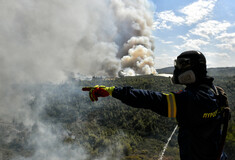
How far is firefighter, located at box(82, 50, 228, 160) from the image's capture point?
78.5 inches

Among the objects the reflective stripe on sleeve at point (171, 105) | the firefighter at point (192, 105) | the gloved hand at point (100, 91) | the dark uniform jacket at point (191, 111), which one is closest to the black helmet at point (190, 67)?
the firefighter at point (192, 105)

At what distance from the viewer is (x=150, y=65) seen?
76125 mm

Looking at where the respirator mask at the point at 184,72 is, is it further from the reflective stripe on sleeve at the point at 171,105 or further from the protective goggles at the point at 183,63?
the reflective stripe on sleeve at the point at 171,105

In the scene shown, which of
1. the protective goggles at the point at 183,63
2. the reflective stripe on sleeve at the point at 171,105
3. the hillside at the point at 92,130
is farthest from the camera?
the hillside at the point at 92,130

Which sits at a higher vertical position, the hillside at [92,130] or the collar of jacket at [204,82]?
the collar of jacket at [204,82]

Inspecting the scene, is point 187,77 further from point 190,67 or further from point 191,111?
point 191,111

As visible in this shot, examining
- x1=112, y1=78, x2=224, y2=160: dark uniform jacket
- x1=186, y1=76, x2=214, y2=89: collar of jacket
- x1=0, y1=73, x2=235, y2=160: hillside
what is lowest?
x1=0, y1=73, x2=235, y2=160: hillside

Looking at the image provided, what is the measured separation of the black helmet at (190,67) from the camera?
224 cm

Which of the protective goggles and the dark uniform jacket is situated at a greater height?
the protective goggles

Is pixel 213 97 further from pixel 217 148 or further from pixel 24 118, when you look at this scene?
pixel 24 118

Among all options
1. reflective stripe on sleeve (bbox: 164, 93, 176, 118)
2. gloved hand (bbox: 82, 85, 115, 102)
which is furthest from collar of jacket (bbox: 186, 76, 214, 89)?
gloved hand (bbox: 82, 85, 115, 102)

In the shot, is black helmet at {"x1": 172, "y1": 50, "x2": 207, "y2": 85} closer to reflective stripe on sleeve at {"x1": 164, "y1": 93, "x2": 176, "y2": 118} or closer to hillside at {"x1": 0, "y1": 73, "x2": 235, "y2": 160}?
reflective stripe on sleeve at {"x1": 164, "y1": 93, "x2": 176, "y2": 118}

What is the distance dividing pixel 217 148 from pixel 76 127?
24312 mm

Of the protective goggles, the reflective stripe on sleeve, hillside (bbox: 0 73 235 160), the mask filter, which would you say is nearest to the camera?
the reflective stripe on sleeve
